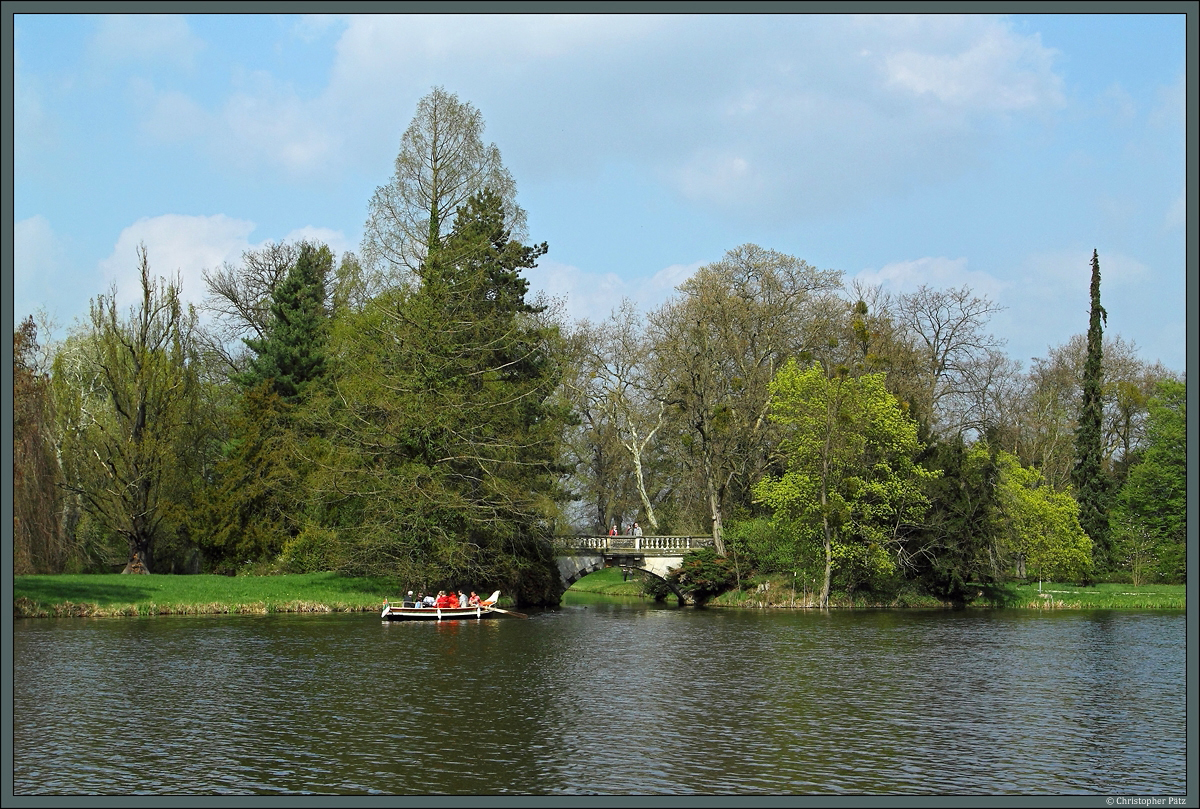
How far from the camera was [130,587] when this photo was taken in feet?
127

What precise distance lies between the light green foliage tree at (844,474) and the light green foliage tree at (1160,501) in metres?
20.7

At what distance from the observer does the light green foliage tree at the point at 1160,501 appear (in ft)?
198

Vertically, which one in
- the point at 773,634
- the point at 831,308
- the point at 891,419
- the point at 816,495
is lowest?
the point at 773,634

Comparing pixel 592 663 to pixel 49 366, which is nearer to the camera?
pixel 592 663

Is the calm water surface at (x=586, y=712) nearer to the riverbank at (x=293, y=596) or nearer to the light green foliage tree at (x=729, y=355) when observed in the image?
the riverbank at (x=293, y=596)

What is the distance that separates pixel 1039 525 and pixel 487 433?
93.6 feet

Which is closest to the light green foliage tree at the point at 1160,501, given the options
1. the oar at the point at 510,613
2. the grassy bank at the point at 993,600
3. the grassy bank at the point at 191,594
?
the grassy bank at the point at 993,600

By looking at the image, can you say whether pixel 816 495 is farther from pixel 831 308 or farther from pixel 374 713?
pixel 374 713

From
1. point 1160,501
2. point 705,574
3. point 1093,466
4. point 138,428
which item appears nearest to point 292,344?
point 138,428

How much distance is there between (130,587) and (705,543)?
26.8 meters

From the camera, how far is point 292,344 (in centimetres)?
5269

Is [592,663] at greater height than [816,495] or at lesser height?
lesser

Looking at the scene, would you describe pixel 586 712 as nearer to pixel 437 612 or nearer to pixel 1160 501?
pixel 437 612

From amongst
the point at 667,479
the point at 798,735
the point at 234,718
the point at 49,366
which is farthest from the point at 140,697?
the point at 667,479
